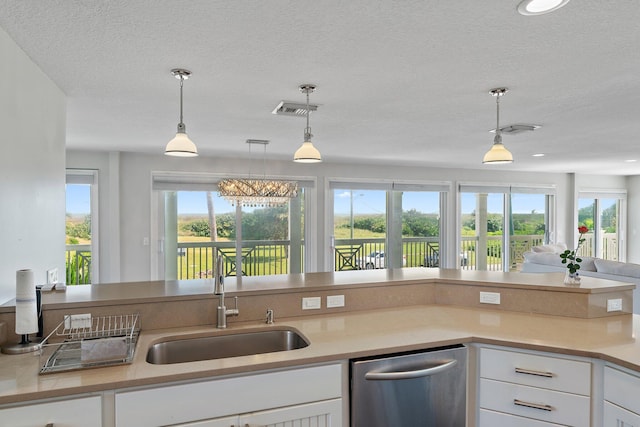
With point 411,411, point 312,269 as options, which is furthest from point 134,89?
point 312,269

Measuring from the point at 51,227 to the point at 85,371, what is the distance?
4.63 ft

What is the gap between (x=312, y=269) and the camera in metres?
6.62

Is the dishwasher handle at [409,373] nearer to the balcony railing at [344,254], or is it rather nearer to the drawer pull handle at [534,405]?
the drawer pull handle at [534,405]

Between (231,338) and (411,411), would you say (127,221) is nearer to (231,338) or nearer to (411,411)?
(231,338)

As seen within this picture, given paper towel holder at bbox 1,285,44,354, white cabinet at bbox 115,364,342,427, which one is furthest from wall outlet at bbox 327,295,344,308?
paper towel holder at bbox 1,285,44,354

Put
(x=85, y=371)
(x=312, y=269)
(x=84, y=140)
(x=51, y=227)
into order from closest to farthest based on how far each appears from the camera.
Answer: (x=85, y=371) < (x=51, y=227) < (x=84, y=140) < (x=312, y=269)

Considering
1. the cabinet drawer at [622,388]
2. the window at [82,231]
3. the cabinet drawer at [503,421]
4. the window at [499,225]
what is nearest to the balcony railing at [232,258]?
the window at [82,231]

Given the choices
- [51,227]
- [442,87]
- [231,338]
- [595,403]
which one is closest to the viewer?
[595,403]

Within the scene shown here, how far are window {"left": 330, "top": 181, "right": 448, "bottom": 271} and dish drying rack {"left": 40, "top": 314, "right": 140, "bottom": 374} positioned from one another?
498cm

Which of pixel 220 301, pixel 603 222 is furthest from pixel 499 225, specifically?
pixel 220 301

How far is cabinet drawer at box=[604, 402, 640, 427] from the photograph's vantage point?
155cm

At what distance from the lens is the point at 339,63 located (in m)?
2.24

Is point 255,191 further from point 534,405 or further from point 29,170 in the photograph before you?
point 534,405

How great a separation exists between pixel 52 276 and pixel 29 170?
2.47 feet
